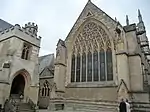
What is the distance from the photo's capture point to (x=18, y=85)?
15.3 m

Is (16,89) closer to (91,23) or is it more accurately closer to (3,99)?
(3,99)

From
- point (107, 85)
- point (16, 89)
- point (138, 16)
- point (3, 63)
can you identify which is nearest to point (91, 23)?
point (107, 85)

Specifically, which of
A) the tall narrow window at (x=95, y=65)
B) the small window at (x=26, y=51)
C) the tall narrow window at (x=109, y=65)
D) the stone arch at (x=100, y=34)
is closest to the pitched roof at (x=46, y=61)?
the small window at (x=26, y=51)

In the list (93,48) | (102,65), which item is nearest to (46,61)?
(93,48)

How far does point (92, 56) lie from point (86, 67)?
127cm

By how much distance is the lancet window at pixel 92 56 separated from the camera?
1268 cm

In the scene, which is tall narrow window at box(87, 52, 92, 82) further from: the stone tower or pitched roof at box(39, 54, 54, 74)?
pitched roof at box(39, 54, 54, 74)

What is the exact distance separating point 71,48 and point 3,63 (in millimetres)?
7202

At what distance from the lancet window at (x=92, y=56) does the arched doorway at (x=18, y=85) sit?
5593 millimetres

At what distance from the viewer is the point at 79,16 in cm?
1597

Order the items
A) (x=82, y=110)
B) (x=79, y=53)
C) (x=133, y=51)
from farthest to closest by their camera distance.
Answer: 1. (x=79, y=53)
2. (x=82, y=110)
3. (x=133, y=51)

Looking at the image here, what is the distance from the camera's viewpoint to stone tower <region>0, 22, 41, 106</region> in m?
12.6

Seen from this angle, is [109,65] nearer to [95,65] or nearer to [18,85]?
[95,65]

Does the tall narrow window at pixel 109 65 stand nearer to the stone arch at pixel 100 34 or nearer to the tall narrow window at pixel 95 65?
the stone arch at pixel 100 34
